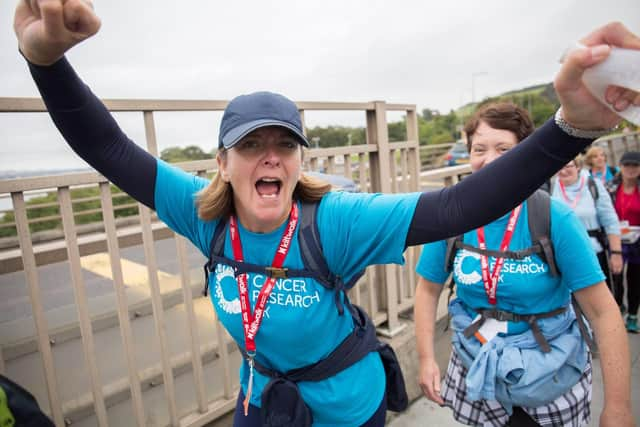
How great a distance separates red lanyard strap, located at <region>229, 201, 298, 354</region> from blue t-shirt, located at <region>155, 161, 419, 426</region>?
2 centimetres

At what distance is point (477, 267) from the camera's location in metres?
2.01

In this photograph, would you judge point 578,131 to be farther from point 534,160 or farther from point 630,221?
point 630,221

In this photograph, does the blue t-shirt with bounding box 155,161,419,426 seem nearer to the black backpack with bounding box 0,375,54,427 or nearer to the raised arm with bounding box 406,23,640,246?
the raised arm with bounding box 406,23,640,246

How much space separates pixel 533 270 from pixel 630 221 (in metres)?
4.12

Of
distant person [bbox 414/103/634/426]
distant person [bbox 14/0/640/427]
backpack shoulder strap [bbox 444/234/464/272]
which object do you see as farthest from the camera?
backpack shoulder strap [bbox 444/234/464/272]

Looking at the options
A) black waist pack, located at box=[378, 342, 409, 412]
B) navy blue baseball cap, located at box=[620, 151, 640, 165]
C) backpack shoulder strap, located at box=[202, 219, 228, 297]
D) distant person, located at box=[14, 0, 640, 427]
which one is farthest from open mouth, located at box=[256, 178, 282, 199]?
navy blue baseball cap, located at box=[620, 151, 640, 165]

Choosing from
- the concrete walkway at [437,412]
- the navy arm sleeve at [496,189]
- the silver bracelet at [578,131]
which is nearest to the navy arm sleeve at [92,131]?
the navy arm sleeve at [496,189]

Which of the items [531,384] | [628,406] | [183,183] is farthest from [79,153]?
[628,406]

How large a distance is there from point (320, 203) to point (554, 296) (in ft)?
3.78

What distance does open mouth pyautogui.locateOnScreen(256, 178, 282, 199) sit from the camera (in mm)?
1560

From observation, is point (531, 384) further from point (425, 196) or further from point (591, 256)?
point (425, 196)

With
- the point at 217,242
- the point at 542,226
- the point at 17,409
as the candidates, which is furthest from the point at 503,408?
the point at 17,409

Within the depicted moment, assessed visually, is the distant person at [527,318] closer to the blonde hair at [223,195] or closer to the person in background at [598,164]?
the blonde hair at [223,195]

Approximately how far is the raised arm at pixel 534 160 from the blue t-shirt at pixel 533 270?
773 millimetres
